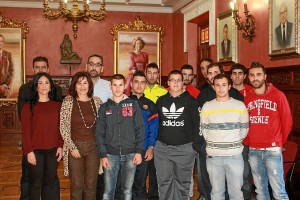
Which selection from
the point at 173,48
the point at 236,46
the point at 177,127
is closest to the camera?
the point at 177,127

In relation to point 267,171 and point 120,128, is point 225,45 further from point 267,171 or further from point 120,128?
point 120,128

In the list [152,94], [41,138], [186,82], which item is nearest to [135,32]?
[186,82]

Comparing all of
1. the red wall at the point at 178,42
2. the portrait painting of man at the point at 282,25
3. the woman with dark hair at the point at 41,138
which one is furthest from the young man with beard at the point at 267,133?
the red wall at the point at 178,42

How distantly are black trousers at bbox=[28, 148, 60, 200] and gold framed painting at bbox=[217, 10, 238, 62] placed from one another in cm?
428

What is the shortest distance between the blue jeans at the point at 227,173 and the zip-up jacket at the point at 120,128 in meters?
0.73

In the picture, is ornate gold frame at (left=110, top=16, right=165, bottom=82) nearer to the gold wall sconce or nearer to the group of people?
the gold wall sconce

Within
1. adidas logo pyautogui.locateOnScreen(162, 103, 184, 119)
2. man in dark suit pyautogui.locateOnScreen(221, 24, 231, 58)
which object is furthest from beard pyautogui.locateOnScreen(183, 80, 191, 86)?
man in dark suit pyautogui.locateOnScreen(221, 24, 231, 58)

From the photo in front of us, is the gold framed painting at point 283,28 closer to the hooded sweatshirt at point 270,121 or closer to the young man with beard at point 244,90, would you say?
the young man with beard at point 244,90

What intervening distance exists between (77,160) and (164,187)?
0.98m

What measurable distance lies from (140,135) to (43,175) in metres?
1.01

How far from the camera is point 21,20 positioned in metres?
10.2

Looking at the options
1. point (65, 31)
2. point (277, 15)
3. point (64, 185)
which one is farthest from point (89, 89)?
point (65, 31)

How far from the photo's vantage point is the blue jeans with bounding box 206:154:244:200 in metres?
3.76

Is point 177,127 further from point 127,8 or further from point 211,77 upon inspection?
point 127,8
